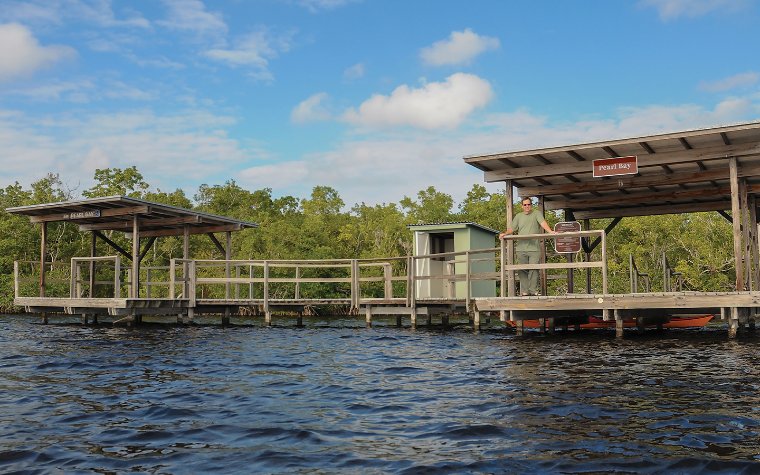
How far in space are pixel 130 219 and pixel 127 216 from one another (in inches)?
31.1

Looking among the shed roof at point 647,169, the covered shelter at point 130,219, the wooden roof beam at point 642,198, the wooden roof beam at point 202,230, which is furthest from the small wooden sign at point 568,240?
the wooden roof beam at point 202,230

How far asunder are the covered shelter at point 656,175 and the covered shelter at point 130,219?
31.5 ft

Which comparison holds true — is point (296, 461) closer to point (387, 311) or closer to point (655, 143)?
point (655, 143)

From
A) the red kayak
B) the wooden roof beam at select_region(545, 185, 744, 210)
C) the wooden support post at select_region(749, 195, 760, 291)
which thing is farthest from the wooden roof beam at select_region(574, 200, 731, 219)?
the red kayak

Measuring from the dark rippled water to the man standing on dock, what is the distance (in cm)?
236

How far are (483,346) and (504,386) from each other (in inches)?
177

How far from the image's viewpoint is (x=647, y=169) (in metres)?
14.3

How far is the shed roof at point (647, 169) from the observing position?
12539mm

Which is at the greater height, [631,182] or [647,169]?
[647,169]

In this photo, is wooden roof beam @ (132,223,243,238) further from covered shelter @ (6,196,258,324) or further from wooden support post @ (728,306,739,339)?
wooden support post @ (728,306,739,339)

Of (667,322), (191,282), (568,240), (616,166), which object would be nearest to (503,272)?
(568,240)

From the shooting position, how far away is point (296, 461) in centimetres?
463

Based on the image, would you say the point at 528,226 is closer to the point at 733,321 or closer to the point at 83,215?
the point at 733,321

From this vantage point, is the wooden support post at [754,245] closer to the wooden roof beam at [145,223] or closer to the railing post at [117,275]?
the wooden roof beam at [145,223]
